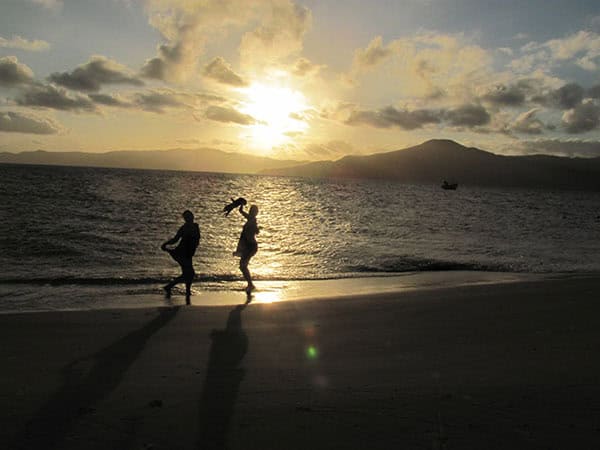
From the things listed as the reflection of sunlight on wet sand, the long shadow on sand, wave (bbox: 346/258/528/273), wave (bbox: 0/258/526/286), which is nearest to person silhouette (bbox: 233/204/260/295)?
the reflection of sunlight on wet sand

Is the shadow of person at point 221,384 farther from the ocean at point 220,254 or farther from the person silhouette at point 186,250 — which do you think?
the ocean at point 220,254

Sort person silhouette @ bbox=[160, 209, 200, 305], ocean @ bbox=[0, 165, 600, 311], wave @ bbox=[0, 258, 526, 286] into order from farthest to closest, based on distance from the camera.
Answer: wave @ bbox=[0, 258, 526, 286] < ocean @ bbox=[0, 165, 600, 311] < person silhouette @ bbox=[160, 209, 200, 305]

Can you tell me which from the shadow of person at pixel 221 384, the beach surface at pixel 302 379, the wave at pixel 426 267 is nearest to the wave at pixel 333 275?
the wave at pixel 426 267

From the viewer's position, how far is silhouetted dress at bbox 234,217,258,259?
37.7ft

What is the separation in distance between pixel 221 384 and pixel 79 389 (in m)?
1.47

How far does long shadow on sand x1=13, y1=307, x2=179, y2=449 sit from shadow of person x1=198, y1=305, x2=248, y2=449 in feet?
3.33

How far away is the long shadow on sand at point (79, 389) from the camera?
3.95 metres

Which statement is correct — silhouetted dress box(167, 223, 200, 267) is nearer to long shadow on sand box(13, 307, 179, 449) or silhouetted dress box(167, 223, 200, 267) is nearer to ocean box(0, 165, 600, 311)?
ocean box(0, 165, 600, 311)

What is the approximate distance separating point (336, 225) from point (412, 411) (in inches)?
1143

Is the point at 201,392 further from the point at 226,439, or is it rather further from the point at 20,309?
the point at 20,309

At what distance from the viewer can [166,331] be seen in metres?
7.34

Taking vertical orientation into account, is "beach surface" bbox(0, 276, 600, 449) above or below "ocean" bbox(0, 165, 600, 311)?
above

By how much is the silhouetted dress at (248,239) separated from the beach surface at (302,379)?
10.2ft

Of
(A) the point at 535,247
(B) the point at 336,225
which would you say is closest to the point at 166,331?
(A) the point at 535,247
